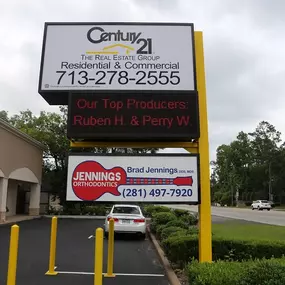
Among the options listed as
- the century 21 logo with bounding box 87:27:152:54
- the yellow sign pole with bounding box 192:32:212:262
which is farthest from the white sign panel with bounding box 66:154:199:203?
the century 21 logo with bounding box 87:27:152:54

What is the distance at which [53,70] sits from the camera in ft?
25.5

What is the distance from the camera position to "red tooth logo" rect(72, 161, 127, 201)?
22.7 feet

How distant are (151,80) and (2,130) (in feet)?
53.8

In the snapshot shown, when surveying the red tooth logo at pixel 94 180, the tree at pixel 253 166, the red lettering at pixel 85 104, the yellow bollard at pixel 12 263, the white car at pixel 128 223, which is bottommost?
the yellow bollard at pixel 12 263

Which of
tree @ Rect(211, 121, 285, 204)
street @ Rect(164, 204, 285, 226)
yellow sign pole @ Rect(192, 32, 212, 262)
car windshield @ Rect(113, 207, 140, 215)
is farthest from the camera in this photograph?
tree @ Rect(211, 121, 285, 204)

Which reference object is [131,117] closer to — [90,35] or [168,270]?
[90,35]

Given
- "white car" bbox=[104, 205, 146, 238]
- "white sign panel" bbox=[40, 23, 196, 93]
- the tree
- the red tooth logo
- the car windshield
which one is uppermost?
the tree

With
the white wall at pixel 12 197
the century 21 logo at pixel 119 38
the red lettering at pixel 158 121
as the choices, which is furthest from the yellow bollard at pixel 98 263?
the white wall at pixel 12 197

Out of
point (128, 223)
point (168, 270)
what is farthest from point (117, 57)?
point (128, 223)

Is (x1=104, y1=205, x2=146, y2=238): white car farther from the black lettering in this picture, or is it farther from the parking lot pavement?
the black lettering

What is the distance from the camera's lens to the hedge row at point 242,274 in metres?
4.39

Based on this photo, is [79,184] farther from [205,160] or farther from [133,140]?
[205,160]

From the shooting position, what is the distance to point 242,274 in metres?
4.69

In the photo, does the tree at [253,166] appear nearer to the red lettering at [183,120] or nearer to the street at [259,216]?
the street at [259,216]
